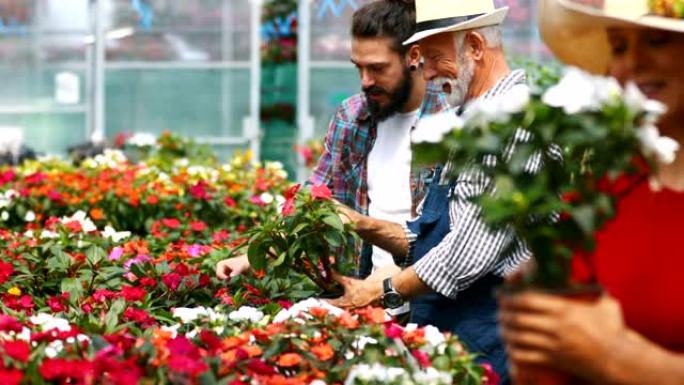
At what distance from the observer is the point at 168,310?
435cm

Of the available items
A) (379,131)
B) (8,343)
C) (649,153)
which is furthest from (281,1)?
(649,153)

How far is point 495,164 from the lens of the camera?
2.39 m

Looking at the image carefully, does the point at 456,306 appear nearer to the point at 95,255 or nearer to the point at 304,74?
the point at 95,255

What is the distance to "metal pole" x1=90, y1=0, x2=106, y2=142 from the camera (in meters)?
12.9

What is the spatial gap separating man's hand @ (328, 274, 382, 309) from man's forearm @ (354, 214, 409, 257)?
189 mm

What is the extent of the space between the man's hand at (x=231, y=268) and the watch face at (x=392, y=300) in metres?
0.69

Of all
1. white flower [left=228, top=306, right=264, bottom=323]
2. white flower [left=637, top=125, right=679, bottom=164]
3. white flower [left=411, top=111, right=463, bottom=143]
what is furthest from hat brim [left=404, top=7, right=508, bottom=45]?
white flower [left=637, top=125, right=679, bottom=164]

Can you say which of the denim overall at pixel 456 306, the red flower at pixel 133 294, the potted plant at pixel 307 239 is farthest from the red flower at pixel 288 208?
the red flower at pixel 133 294

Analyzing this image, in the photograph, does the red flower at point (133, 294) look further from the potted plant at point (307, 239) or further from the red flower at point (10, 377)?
the red flower at point (10, 377)

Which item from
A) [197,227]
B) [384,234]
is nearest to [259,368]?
[384,234]

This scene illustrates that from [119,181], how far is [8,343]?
4.67 meters

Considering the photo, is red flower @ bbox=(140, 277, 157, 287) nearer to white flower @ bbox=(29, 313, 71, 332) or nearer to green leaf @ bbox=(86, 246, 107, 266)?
green leaf @ bbox=(86, 246, 107, 266)

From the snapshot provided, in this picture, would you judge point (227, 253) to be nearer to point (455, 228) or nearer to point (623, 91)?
point (455, 228)

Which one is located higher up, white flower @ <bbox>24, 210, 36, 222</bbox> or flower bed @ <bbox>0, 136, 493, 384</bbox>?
flower bed @ <bbox>0, 136, 493, 384</bbox>
